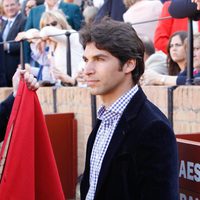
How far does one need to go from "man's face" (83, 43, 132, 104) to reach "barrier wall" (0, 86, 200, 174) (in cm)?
262

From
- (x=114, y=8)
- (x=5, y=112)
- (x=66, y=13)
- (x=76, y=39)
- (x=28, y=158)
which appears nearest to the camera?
(x=28, y=158)

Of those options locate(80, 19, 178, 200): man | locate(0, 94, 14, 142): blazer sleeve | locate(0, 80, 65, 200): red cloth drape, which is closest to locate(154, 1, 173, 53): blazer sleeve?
locate(0, 94, 14, 142): blazer sleeve

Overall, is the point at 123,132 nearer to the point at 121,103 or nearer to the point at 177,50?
the point at 121,103

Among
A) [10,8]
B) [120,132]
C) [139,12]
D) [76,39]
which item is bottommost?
[120,132]

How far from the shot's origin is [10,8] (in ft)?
35.8

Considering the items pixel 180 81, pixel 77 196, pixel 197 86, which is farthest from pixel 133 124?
pixel 77 196

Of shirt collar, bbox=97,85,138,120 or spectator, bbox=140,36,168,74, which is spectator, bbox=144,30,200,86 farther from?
shirt collar, bbox=97,85,138,120

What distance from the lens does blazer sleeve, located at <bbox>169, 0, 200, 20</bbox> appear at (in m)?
6.17

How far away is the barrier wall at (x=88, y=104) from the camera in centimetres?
630

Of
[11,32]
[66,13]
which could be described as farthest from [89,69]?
[11,32]

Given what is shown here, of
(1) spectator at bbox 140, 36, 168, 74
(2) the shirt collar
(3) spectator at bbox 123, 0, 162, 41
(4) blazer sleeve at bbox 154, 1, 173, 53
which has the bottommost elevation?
(2) the shirt collar

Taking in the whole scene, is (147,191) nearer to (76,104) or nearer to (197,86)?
(197,86)

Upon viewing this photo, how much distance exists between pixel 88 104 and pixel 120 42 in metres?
4.57

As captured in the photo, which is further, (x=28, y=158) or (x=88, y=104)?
(x=88, y=104)
